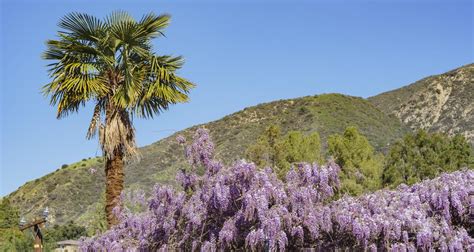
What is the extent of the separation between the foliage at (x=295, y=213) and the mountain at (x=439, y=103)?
45805 mm

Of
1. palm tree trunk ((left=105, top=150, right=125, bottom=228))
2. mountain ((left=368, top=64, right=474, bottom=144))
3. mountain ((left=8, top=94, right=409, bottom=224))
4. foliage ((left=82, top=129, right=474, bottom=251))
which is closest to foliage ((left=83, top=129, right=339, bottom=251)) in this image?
foliage ((left=82, top=129, right=474, bottom=251))

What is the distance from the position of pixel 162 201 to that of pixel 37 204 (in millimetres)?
60487

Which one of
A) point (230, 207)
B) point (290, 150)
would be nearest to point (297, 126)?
point (290, 150)

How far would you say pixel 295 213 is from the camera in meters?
9.95

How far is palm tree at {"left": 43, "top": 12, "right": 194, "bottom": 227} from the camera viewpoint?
49.4 ft

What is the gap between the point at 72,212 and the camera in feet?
206

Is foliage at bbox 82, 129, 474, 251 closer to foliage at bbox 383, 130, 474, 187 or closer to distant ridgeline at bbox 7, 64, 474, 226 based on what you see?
foliage at bbox 383, 130, 474, 187

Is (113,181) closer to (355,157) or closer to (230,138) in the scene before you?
(355,157)

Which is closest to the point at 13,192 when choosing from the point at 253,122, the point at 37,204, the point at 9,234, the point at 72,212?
the point at 37,204

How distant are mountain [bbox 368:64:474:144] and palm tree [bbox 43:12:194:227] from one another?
43069mm

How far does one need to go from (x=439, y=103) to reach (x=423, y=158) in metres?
39.4

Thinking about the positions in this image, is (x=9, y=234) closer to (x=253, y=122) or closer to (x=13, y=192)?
(x=253, y=122)

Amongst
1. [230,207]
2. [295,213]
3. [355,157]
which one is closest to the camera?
[295,213]

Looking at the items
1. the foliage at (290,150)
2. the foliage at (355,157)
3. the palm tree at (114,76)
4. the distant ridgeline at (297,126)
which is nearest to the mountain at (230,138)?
the distant ridgeline at (297,126)
